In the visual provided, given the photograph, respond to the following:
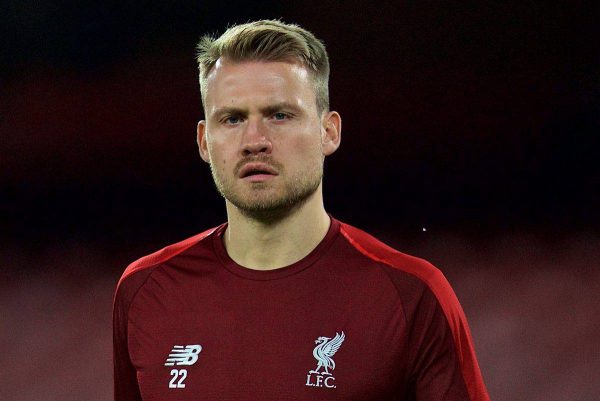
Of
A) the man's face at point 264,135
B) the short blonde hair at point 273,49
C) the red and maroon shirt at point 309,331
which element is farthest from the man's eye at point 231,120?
the red and maroon shirt at point 309,331

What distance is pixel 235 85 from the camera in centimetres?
155

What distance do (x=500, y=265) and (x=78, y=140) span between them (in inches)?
65.7

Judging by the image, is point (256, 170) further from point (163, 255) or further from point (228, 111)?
point (163, 255)

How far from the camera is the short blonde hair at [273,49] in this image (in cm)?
158

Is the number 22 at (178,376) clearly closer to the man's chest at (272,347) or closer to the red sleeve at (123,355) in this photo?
the man's chest at (272,347)

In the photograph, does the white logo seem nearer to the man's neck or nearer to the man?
the man

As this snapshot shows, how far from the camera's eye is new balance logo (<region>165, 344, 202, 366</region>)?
152 centimetres

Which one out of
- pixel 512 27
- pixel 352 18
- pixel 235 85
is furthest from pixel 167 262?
pixel 512 27

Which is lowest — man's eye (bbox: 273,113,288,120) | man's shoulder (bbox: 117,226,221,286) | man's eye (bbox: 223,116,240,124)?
man's shoulder (bbox: 117,226,221,286)

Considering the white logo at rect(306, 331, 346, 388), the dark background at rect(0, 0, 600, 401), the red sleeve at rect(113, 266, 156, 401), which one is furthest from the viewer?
the dark background at rect(0, 0, 600, 401)

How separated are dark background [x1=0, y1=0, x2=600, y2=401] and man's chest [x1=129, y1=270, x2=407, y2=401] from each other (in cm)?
173

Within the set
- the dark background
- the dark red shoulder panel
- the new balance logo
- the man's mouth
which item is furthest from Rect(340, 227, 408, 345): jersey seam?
the dark background

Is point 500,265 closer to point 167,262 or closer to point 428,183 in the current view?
point 428,183

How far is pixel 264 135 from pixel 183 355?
1.32 feet
